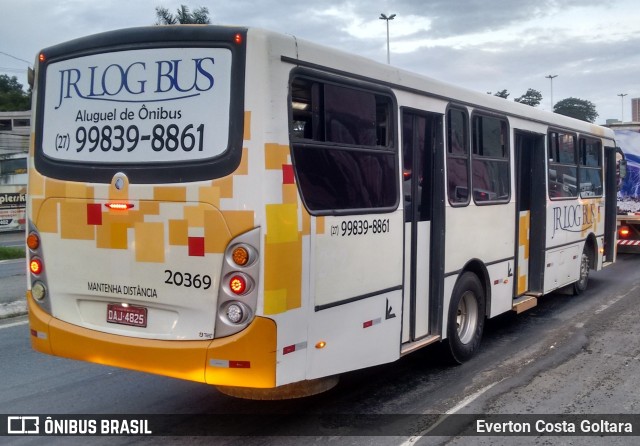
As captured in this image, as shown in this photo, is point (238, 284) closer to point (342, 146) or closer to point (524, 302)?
point (342, 146)

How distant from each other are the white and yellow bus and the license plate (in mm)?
14

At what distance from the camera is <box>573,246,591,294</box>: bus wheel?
36.7 ft

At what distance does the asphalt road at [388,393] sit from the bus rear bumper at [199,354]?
77 centimetres

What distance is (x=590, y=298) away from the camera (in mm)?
11164

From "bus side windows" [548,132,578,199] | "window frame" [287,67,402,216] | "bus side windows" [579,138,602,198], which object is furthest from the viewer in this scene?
"bus side windows" [579,138,602,198]

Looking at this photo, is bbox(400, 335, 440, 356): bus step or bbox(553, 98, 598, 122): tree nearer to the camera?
bbox(400, 335, 440, 356): bus step

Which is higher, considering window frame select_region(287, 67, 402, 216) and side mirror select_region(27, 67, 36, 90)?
side mirror select_region(27, 67, 36, 90)

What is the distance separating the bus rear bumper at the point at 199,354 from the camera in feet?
14.7

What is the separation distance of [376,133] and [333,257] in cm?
122

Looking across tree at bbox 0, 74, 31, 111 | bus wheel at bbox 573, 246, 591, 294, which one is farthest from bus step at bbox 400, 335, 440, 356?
tree at bbox 0, 74, 31, 111

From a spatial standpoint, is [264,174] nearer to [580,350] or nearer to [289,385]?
[289,385]

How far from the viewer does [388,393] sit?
6348mm

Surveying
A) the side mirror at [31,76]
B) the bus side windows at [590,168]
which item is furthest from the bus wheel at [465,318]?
the side mirror at [31,76]

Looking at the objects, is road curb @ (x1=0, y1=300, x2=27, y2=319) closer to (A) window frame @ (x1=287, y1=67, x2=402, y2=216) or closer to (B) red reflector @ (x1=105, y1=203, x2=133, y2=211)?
(B) red reflector @ (x1=105, y1=203, x2=133, y2=211)
